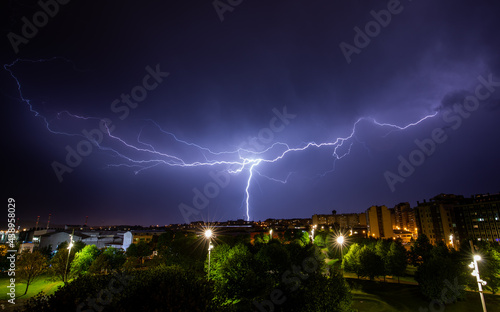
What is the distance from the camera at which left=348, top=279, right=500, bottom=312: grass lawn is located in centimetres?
2495

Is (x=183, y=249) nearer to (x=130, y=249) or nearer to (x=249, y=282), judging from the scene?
(x=130, y=249)

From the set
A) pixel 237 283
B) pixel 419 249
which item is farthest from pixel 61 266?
pixel 419 249

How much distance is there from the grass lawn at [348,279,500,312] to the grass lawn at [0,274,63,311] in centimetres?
3492

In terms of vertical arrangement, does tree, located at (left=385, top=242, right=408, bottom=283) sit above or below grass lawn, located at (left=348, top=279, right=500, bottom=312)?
above

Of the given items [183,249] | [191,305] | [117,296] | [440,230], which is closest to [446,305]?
[191,305]

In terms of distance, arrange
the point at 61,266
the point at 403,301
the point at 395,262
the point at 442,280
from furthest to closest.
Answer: the point at 395,262
the point at 61,266
the point at 403,301
the point at 442,280

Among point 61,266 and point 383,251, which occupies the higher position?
point 383,251

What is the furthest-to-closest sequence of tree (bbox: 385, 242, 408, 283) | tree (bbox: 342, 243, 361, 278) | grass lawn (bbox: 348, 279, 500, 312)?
tree (bbox: 385, 242, 408, 283), tree (bbox: 342, 243, 361, 278), grass lawn (bbox: 348, 279, 500, 312)

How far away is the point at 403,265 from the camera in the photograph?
3778cm

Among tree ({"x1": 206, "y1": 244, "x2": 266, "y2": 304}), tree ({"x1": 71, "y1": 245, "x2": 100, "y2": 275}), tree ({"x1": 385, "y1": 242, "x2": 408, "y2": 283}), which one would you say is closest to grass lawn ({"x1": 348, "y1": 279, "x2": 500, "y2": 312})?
tree ({"x1": 385, "y1": 242, "x2": 408, "y2": 283})

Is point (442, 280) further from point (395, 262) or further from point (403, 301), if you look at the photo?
point (395, 262)

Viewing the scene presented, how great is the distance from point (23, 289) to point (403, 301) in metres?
47.2

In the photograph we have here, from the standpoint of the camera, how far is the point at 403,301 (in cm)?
2762

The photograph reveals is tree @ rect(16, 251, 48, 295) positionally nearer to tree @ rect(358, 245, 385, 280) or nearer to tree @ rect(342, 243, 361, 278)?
tree @ rect(342, 243, 361, 278)
